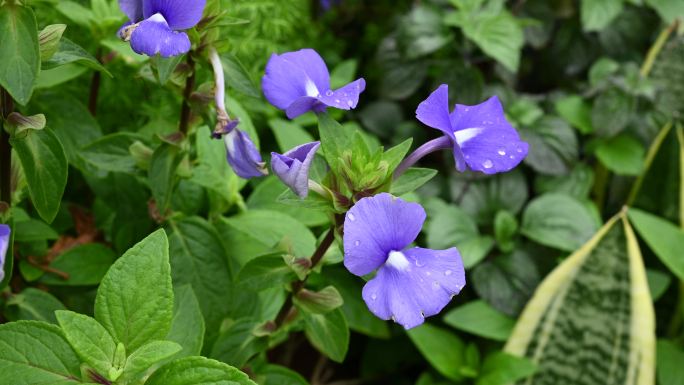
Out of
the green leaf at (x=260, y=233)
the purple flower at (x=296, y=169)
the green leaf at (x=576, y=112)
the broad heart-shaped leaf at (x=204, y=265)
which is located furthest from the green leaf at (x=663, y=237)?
the purple flower at (x=296, y=169)

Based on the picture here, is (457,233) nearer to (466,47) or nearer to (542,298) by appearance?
(542,298)

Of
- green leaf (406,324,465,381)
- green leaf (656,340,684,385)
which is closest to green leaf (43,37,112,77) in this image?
green leaf (406,324,465,381)

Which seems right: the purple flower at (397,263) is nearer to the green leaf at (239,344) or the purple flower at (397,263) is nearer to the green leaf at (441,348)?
the green leaf at (239,344)

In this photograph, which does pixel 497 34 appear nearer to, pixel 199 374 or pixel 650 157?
pixel 650 157

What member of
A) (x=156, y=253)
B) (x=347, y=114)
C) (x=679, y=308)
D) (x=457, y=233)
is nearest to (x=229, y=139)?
(x=156, y=253)

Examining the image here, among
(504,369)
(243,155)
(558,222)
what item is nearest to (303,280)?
(243,155)

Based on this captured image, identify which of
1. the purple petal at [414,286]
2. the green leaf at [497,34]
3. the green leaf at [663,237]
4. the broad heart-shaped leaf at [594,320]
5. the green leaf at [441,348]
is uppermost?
the purple petal at [414,286]

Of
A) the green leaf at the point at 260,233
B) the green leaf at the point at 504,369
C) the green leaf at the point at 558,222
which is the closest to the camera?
the green leaf at the point at 260,233

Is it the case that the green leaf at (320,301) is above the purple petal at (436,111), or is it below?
below
